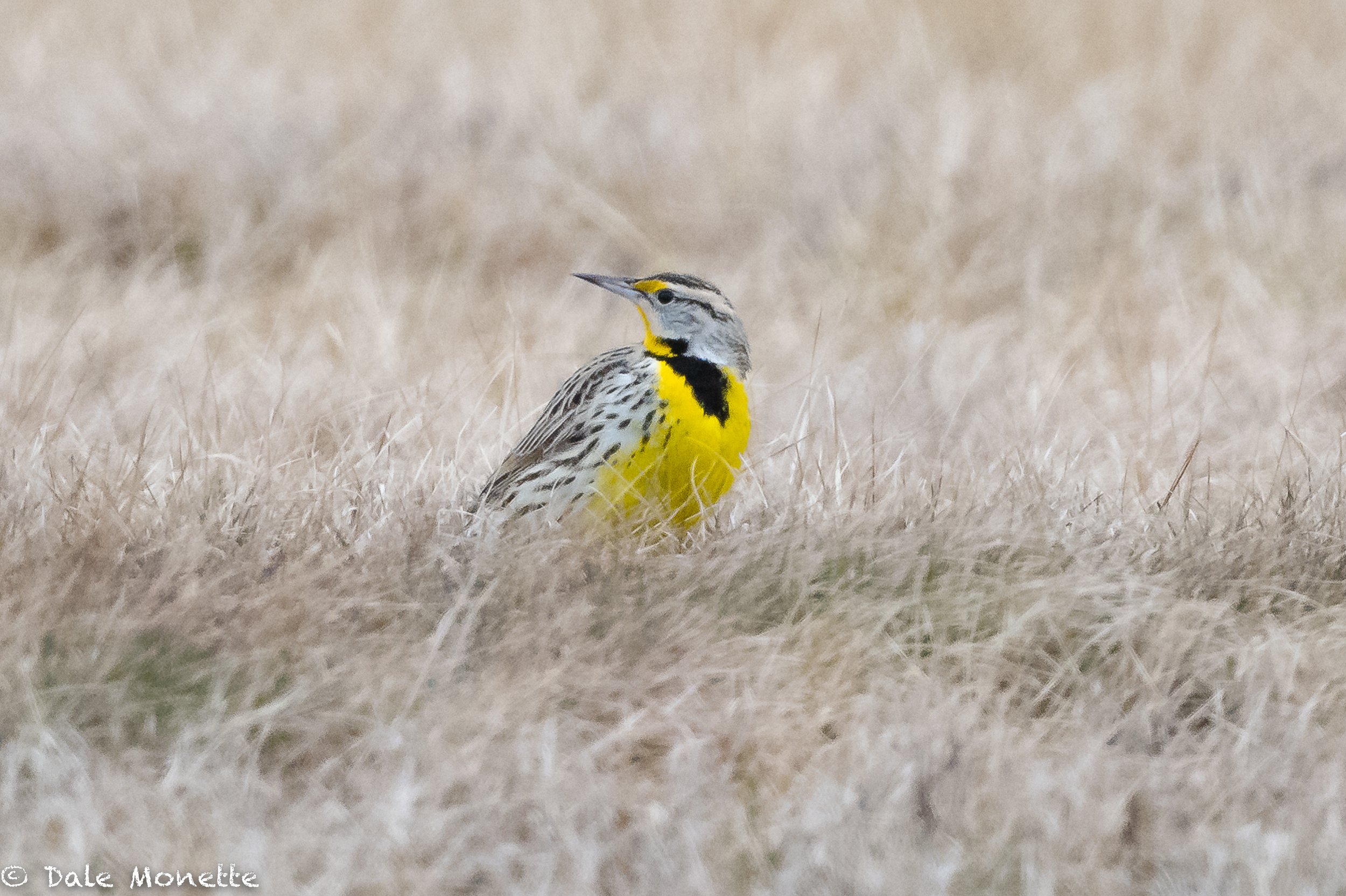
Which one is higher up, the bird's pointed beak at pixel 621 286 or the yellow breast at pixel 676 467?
the bird's pointed beak at pixel 621 286

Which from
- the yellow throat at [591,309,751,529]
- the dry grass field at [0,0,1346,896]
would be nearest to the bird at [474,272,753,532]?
the yellow throat at [591,309,751,529]

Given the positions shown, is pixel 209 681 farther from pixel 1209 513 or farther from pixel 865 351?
pixel 865 351

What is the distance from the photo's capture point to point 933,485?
10.1ft

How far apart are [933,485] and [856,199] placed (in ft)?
10.2

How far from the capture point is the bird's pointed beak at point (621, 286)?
11.3 ft

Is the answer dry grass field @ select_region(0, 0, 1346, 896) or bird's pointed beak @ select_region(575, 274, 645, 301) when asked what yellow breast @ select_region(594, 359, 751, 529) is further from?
bird's pointed beak @ select_region(575, 274, 645, 301)

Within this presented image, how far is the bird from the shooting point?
122 inches

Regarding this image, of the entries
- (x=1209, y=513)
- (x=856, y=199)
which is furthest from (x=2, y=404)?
(x=856, y=199)

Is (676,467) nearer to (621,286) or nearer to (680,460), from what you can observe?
(680,460)

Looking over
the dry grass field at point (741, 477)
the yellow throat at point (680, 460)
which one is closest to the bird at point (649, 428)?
the yellow throat at point (680, 460)

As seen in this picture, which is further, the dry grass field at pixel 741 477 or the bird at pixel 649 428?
the bird at pixel 649 428

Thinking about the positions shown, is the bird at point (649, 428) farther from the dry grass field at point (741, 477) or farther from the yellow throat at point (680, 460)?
the dry grass field at point (741, 477)

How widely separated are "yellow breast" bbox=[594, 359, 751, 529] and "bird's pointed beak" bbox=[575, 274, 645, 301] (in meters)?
0.34

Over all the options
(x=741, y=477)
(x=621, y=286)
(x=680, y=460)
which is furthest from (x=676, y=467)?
(x=621, y=286)
